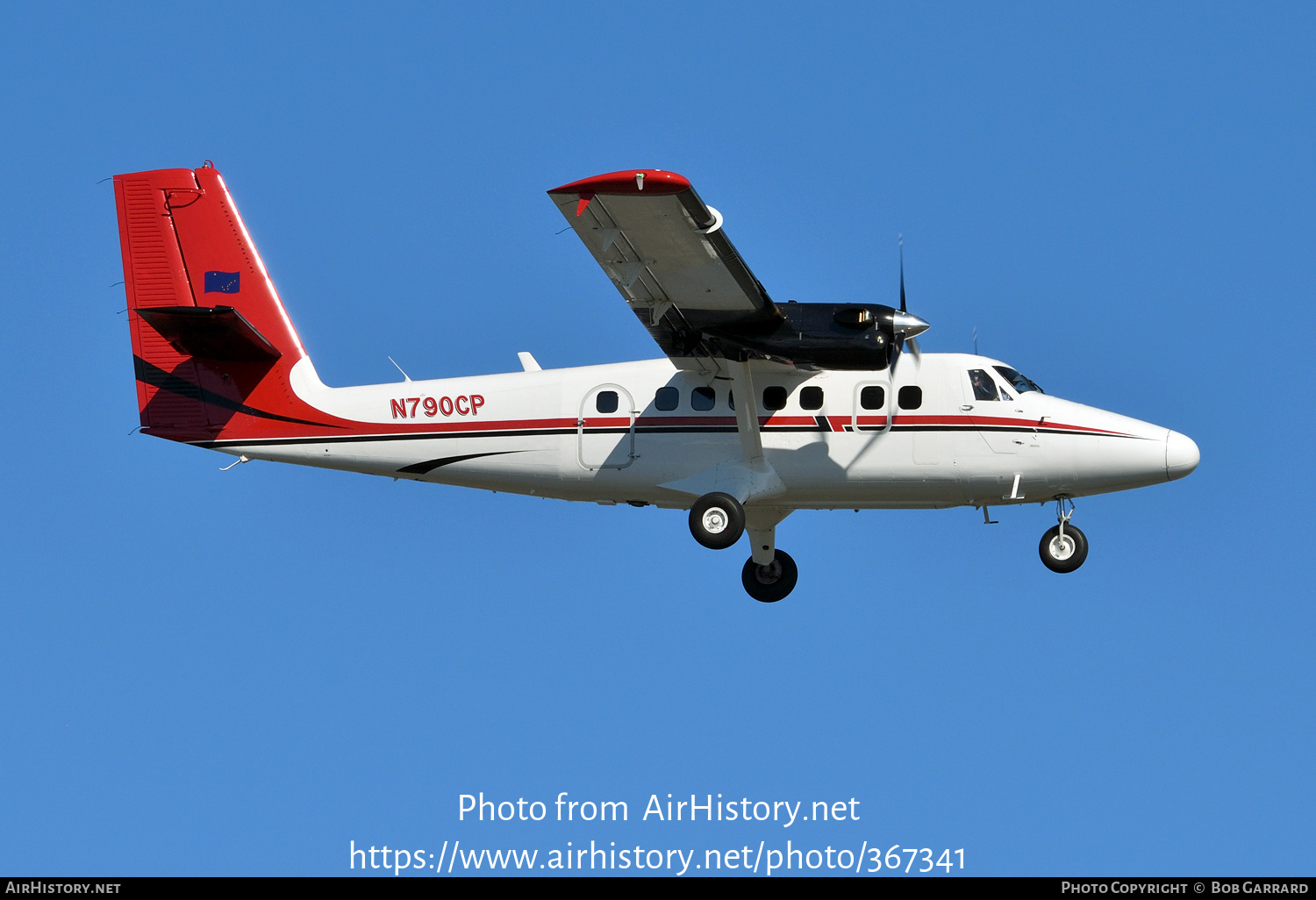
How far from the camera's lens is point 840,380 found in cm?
1838

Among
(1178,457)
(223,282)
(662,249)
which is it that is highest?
(223,282)

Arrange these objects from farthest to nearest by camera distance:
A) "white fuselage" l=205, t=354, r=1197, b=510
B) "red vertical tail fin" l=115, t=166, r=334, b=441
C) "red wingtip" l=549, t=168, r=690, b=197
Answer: "red vertical tail fin" l=115, t=166, r=334, b=441
"white fuselage" l=205, t=354, r=1197, b=510
"red wingtip" l=549, t=168, r=690, b=197

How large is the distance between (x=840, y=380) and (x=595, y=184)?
4253 millimetres

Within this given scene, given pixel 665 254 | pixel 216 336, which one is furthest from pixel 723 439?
pixel 216 336

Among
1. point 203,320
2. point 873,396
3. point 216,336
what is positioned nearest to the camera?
point 873,396

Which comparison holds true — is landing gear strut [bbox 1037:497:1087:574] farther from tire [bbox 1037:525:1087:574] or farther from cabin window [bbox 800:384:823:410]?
cabin window [bbox 800:384:823:410]

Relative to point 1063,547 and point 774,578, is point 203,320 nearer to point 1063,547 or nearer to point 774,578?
point 774,578

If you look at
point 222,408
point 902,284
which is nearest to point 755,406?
point 902,284

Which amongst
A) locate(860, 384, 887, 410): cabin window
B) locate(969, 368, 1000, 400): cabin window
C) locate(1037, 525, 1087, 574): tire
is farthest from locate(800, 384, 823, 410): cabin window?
locate(1037, 525, 1087, 574): tire

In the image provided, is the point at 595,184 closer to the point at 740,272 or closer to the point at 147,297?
the point at 740,272

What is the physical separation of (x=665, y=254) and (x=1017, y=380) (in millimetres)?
4390

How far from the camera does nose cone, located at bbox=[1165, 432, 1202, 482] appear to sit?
59.1 ft

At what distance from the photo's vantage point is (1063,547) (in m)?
18.1
